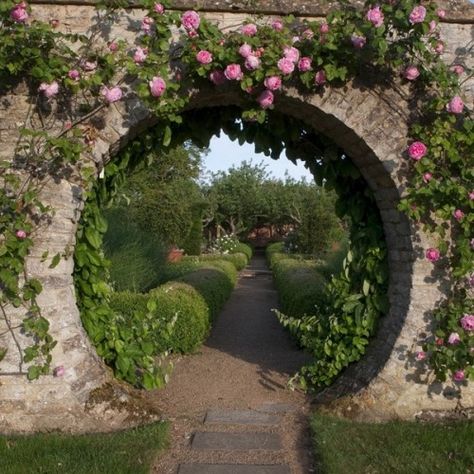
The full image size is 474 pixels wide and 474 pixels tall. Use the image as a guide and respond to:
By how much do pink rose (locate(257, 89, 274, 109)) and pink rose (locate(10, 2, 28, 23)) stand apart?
158 centimetres

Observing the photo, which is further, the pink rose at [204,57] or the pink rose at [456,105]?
the pink rose at [456,105]

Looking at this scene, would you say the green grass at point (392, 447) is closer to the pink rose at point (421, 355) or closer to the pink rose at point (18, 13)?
the pink rose at point (421, 355)

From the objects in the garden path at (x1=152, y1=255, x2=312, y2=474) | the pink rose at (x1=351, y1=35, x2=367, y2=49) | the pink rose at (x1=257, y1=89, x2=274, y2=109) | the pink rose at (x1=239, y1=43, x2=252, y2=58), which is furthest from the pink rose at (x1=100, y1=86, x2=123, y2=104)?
the garden path at (x1=152, y1=255, x2=312, y2=474)

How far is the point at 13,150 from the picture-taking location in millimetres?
4016

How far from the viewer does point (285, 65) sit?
3832 mm

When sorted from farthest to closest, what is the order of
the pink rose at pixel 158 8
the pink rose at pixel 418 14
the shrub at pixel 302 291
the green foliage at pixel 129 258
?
1. the green foliage at pixel 129 258
2. the shrub at pixel 302 291
3. the pink rose at pixel 158 8
4. the pink rose at pixel 418 14

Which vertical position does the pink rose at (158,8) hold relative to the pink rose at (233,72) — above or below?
above

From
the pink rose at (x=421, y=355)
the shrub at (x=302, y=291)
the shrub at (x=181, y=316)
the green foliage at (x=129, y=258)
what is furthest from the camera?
the green foliage at (x=129, y=258)

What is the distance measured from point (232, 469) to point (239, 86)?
2.45 metres

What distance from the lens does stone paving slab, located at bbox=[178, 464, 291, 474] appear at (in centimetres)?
338

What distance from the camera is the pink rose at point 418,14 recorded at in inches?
148

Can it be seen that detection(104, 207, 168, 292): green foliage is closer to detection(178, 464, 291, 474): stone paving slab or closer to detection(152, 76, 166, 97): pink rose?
detection(152, 76, 166, 97): pink rose

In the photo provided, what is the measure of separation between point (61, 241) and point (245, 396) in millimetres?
2086

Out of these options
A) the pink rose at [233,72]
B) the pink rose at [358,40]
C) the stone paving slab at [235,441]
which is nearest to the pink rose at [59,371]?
the stone paving slab at [235,441]
